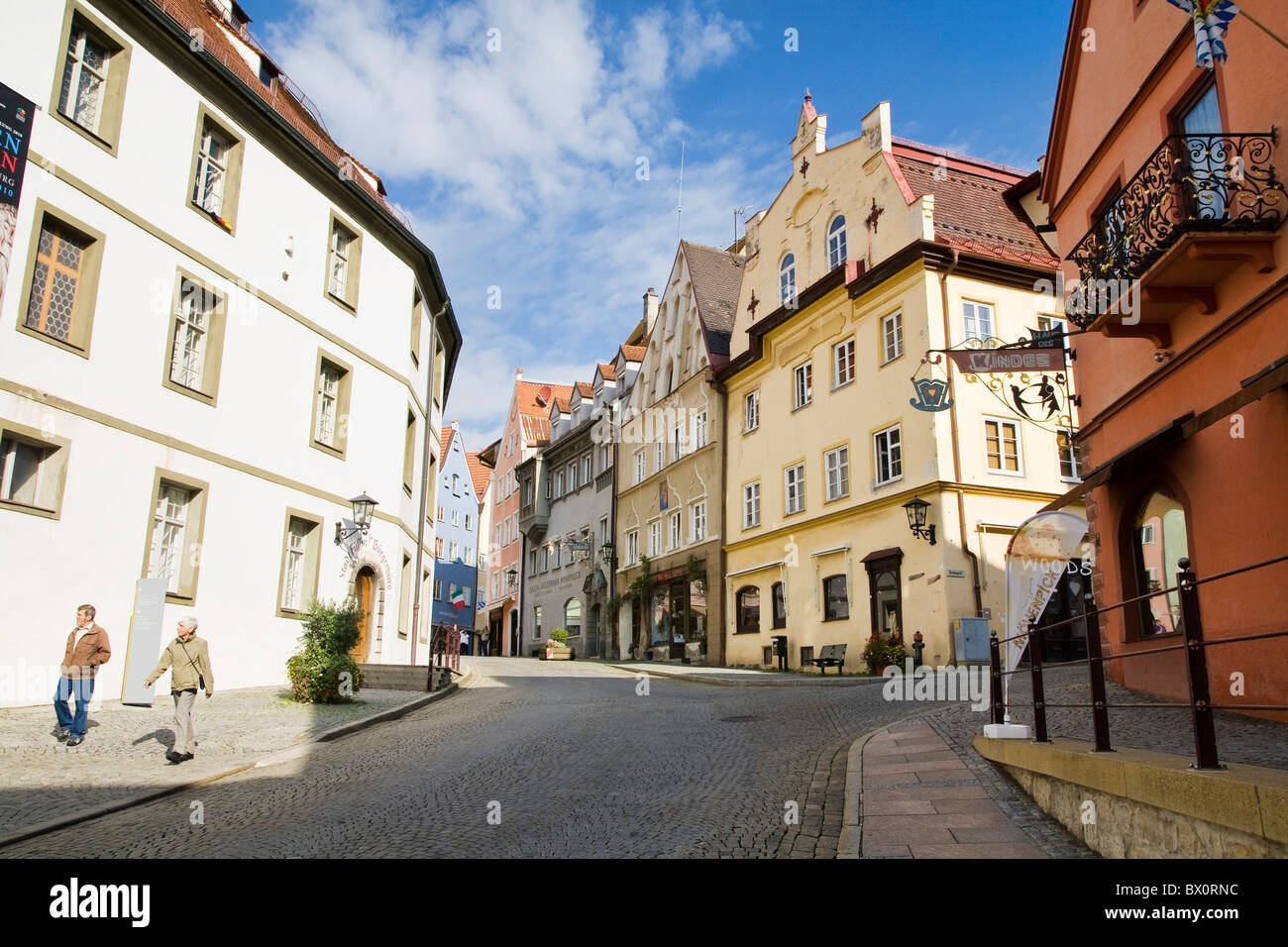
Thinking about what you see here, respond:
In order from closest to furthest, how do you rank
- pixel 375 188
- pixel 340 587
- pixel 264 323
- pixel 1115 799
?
pixel 1115 799 → pixel 264 323 → pixel 340 587 → pixel 375 188

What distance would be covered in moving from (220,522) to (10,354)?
4.91 meters

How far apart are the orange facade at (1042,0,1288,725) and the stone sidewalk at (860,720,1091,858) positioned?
3164 millimetres

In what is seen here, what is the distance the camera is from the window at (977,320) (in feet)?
78.4

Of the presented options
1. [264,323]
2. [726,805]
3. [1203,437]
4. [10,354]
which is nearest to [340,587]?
[264,323]

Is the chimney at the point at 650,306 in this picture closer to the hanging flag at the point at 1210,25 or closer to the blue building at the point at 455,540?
the blue building at the point at 455,540

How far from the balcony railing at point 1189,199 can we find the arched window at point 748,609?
18.8 m

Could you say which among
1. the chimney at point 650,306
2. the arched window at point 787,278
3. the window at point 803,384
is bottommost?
the window at point 803,384

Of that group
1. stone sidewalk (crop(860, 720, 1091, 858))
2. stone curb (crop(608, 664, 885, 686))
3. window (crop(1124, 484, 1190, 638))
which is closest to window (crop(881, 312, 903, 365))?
stone curb (crop(608, 664, 885, 686))

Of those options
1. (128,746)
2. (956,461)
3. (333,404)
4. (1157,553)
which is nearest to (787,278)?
(956,461)

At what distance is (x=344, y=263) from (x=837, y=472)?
538 inches

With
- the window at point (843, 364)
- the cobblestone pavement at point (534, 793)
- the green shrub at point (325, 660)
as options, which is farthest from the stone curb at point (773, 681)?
the green shrub at point (325, 660)

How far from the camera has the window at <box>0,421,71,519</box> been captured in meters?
13.7

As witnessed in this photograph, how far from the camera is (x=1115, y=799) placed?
19.2 feet

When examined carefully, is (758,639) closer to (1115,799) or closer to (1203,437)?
(1203,437)
